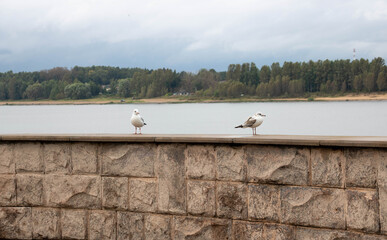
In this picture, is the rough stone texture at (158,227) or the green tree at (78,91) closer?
the rough stone texture at (158,227)

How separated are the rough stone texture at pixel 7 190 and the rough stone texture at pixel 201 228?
2.22m

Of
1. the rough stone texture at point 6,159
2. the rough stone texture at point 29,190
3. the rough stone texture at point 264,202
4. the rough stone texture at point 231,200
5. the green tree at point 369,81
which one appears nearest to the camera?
the rough stone texture at point 264,202

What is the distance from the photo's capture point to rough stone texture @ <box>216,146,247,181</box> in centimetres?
578

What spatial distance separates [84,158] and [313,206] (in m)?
2.80

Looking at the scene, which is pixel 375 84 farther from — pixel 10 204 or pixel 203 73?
pixel 10 204

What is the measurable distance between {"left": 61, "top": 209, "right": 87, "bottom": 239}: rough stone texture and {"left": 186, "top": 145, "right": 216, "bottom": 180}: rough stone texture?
151 centimetres

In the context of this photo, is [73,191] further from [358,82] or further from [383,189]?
[358,82]

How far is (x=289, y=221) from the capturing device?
5539mm

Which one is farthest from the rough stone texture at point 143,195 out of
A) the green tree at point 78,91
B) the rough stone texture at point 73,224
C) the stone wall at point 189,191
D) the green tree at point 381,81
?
the green tree at point 78,91

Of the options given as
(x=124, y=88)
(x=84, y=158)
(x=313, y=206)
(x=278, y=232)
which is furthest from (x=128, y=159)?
(x=124, y=88)

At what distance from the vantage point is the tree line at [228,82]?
98.4m

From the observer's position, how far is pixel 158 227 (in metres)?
6.16

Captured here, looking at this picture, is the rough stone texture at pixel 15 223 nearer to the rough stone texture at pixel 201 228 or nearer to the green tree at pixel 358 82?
the rough stone texture at pixel 201 228

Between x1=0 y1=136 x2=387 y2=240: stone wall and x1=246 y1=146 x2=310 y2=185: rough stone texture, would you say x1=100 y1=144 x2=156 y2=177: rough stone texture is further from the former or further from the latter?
x1=246 y1=146 x2=310 y2=185: rough stone texture
